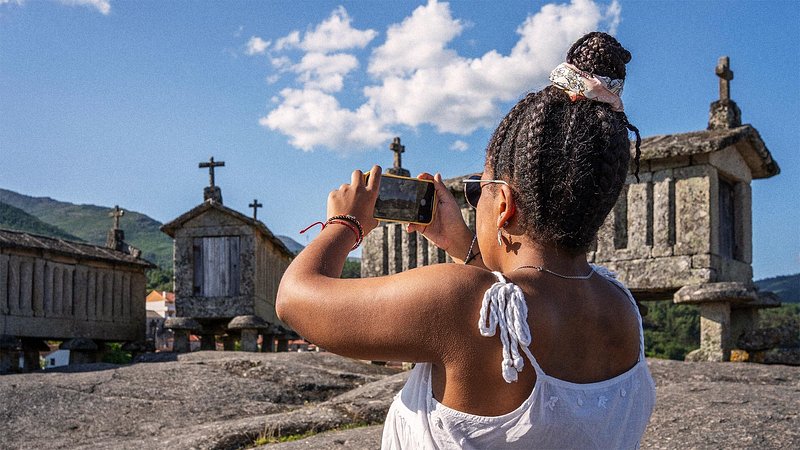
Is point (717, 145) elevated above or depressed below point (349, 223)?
above

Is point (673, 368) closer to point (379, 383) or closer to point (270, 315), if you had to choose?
point (379, 383)

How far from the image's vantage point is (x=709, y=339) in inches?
372

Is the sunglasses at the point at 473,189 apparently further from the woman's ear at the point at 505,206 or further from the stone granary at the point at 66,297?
the stone granary at the point at 66,297

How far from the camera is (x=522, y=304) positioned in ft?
5.49

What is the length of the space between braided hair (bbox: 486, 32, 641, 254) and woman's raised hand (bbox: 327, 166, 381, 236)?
348 millimetres

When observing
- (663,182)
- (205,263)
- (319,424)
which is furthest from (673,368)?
(205,263)

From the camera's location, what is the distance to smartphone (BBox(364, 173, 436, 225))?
224 centimetres

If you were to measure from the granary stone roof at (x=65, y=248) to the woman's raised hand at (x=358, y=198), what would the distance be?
12.8 m

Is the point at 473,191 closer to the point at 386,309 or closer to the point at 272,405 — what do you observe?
the point at 386,309

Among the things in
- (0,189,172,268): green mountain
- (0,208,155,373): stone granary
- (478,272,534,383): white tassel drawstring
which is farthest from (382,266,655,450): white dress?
(0,189,172,268): green mountain

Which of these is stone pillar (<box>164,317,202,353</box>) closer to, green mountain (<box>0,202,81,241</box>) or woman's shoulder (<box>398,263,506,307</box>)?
woman's shoulder (<box>398,263,506,307</box>)

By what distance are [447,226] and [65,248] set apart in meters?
13.7

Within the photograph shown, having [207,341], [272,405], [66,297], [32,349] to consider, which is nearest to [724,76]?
[272,405]

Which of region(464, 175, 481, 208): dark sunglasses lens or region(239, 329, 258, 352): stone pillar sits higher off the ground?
region(464, 175, 481, 208): dark sunglasses lens
